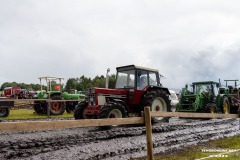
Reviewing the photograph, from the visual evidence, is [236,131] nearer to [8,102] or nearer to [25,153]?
[25,153]

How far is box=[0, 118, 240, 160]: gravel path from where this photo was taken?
635cm

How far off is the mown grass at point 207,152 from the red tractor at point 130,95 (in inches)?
117

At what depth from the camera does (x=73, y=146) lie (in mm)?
7074

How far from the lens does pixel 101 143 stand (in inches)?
297

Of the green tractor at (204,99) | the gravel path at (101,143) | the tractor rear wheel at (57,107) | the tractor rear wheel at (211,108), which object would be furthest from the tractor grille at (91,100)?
the tractor rear wheel at (57,107)

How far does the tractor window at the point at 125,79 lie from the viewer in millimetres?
11125

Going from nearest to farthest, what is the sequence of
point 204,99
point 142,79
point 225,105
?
point 142,79 < point 204,99 < point 225,105

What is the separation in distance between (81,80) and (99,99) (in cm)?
5899

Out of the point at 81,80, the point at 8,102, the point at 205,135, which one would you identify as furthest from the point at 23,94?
the point at 81,80

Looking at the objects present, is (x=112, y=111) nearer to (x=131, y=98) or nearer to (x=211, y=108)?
(x=131, y=98)

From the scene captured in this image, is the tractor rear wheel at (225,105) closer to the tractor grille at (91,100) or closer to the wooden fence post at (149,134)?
the tractor grille at (91,100)

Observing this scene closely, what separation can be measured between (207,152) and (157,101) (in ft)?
15.5

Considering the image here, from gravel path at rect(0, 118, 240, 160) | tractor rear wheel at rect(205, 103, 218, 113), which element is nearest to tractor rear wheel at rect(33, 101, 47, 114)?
tractor rear wheel at rect(205, 103, 218, 113)

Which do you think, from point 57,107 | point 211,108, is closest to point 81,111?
point 211,108
